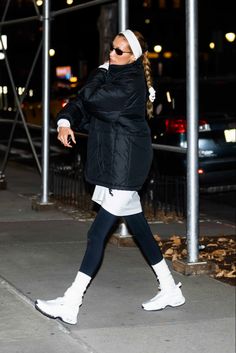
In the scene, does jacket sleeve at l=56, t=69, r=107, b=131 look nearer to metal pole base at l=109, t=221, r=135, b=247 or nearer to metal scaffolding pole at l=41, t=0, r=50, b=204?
metal pole base at l=109, t=221, r=135, b=247

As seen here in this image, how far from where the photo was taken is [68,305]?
6176 mm

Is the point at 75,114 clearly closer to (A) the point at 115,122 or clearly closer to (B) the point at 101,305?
(A) the point at 115,122

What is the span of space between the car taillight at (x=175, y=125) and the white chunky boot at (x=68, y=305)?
21.9ft

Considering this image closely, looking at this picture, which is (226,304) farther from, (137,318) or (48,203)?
(48,203)

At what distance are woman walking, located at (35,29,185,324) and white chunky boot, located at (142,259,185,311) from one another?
0.54 m

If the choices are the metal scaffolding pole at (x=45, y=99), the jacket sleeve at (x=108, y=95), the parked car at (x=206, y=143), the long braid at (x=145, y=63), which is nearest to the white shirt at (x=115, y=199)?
the jacket sleeve at (x=108, y=95)

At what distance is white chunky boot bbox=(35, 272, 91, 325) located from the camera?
6141 mm

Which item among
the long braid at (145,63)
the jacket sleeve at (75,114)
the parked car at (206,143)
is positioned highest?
the long braid at (145,63)

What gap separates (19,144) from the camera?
2417 cm

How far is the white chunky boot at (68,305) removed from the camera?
6141 millimetres

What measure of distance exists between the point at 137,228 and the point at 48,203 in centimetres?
461

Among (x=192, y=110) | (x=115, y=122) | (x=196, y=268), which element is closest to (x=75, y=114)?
(x=115, y=122)

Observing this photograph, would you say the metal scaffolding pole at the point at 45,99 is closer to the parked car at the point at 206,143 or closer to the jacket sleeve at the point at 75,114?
the parked car at the point at 206,143

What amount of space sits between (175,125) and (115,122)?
22.0 ft
